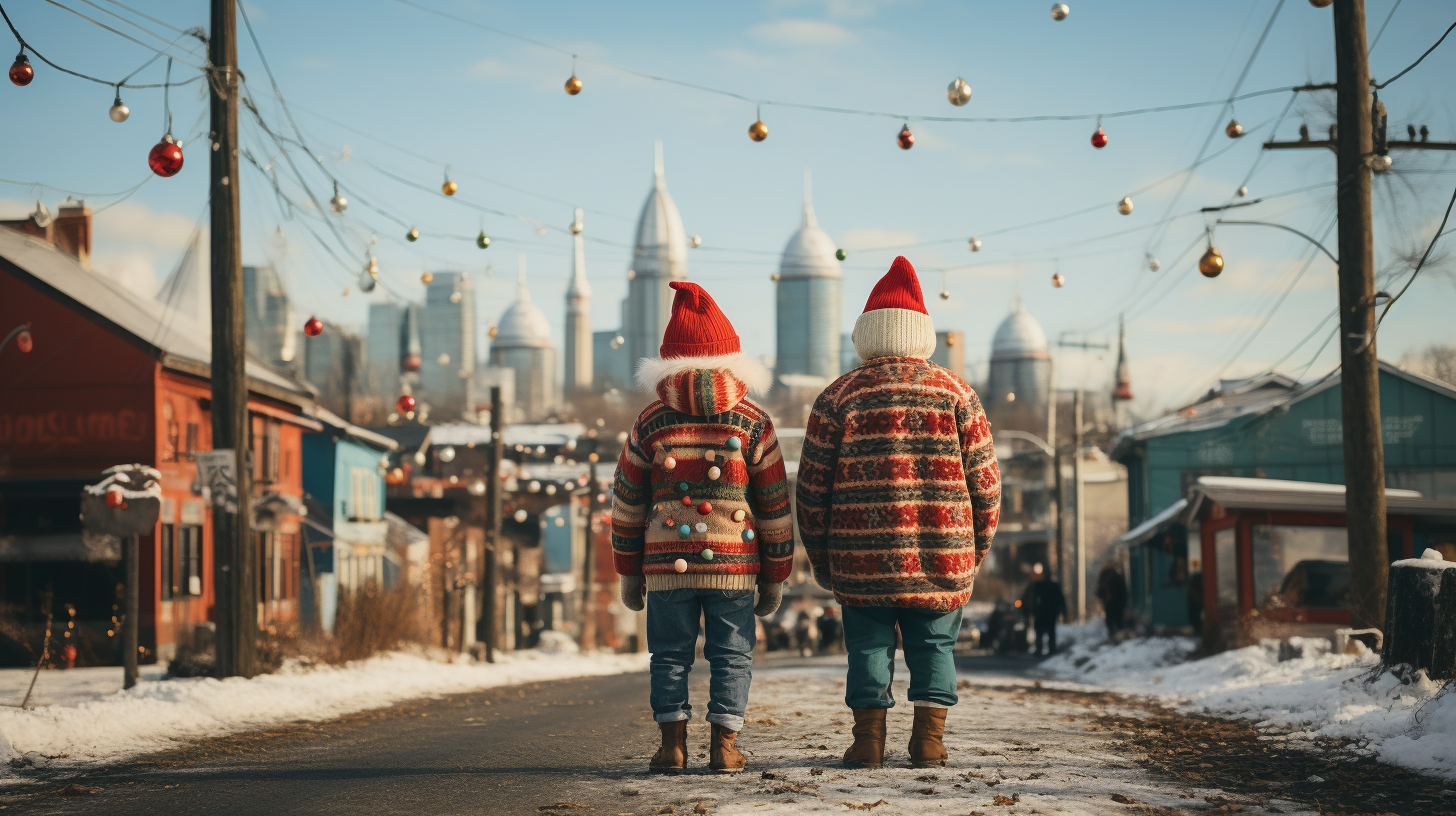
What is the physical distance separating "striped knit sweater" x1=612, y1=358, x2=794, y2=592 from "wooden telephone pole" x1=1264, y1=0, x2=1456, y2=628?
29.0ft

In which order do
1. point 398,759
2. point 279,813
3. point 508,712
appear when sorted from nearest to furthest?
point 279,813 → point 398,759 → point 508,712

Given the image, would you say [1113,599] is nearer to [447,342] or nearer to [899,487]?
[899,487]

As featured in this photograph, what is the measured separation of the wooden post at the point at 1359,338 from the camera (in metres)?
13.4

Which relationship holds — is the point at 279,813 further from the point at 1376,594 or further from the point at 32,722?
the point at 1376,594

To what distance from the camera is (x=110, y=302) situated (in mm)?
Answer: 26109

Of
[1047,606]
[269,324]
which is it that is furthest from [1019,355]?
[1047,606]

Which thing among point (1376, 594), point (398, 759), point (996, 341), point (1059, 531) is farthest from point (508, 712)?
point (996, 341)

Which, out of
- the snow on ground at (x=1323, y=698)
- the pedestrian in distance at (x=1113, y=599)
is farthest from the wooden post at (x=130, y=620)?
the pedestrian in distance at (x=1113, y=599)

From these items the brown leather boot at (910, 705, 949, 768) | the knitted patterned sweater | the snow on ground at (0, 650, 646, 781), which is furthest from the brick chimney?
the brown leather boot at (910, 705, 949, 768)

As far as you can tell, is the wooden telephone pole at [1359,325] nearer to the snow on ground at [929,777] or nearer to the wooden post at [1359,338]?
the wooden post at [1359,338]

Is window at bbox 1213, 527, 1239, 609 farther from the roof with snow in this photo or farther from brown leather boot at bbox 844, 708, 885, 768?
the roof with snow

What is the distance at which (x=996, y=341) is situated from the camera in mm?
170500

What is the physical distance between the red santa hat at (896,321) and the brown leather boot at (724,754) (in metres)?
1.98

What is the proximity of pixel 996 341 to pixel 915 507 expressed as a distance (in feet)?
549
